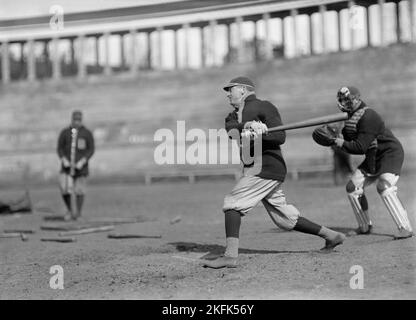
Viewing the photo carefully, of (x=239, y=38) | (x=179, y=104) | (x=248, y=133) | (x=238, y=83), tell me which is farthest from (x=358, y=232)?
(x=239, y=38)

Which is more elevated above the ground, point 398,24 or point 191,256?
point 398,24

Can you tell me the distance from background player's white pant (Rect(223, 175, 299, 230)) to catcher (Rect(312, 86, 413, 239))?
1000 millimetres

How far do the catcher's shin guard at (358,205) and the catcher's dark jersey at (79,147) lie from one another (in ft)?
17.0

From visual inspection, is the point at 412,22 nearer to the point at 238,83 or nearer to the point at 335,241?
the point at 335,241

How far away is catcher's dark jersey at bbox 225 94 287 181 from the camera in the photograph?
5926mm

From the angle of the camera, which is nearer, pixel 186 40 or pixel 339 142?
pixel 339 142

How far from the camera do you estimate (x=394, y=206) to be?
7.45 metres

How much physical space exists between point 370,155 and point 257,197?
231 centimetres

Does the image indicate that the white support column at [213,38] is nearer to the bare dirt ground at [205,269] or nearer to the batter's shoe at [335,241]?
the bare dirt ground at [205,269]

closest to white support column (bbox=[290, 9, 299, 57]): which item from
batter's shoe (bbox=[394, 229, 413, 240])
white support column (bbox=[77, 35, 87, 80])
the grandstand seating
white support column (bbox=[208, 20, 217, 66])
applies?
white support column (bbox=[208, 20, 217, 66])

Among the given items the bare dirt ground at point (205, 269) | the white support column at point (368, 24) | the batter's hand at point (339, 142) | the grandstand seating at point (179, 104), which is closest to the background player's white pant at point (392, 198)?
the bare dirt ground at point (205, 269)

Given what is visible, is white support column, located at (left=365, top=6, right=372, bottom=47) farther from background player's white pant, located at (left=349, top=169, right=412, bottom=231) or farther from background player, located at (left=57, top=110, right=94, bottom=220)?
background player's white pant, located at (left=349, top=169, right=412, bottom=231)

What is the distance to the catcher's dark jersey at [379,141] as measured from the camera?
7.09 metres

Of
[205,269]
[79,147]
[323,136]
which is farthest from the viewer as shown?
[79,147]
